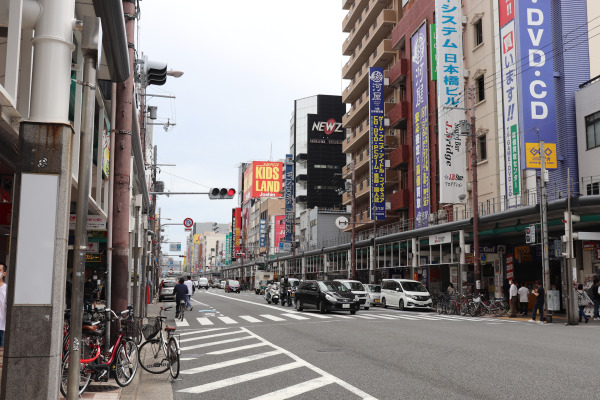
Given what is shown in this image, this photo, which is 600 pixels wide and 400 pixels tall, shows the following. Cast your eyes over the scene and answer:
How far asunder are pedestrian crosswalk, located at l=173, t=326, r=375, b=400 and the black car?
499 inches

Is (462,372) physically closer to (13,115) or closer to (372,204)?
(13,115)

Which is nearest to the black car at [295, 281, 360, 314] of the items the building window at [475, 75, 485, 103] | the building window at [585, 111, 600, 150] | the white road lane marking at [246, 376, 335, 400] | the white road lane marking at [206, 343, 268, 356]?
the white road lane marking at [206, 343, 268, 356]

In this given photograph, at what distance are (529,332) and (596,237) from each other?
8338 mm

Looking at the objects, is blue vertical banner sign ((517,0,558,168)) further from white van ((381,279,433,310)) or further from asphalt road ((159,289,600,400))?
asphalt road ((159,289,600,400))

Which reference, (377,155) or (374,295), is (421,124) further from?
(374,295)

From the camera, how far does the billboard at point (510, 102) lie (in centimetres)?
3031

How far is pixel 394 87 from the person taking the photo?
54.4 m

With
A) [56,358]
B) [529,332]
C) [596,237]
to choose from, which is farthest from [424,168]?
[56,358]

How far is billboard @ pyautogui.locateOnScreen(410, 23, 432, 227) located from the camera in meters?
43.0

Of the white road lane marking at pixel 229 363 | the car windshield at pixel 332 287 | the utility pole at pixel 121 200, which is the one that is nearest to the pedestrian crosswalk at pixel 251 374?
the white road lane marking at pixel 229 363

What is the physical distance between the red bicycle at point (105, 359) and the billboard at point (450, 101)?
29064 millimetres

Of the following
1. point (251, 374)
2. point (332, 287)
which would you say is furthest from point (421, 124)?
point (251, 374)

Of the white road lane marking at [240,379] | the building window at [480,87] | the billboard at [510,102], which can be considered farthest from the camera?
the building window at [480,87]

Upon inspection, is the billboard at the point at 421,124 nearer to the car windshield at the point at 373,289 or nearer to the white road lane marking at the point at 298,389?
the car windshield at the point at 373,289
